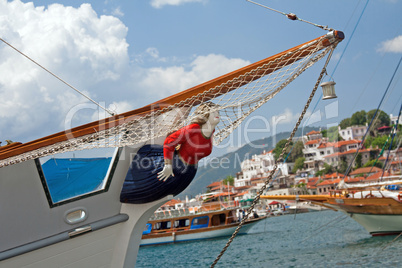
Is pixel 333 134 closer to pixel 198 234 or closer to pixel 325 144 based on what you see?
pixel 325 144

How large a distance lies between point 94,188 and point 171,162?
977 mm

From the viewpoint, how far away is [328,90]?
14.7 ft

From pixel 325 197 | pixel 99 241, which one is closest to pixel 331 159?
pixel 325 197

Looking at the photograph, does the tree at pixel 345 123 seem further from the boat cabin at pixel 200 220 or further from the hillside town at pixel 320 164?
the boat cabin at pixel 200 220

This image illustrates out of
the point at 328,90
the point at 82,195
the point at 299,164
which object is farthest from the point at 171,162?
the point at 299,164

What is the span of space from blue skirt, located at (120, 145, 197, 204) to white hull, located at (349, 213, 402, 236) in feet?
44.0

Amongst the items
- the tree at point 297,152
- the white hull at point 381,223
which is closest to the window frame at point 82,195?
the white hull at point 381,223

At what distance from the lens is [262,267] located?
550 inches

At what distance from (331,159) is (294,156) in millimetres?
17518

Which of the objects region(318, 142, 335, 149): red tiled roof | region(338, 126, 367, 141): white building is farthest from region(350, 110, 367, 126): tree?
region(318, 142, 335, 149): red tiled roof

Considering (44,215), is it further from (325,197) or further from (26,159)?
(325,197)

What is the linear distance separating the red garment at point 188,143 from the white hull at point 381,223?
13.5 m

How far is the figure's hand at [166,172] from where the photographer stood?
181 inches

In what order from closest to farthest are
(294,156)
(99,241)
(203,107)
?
(203,107) < (99,241) < (294,156)
